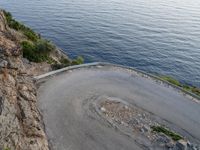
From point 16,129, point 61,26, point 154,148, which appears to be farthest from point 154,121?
point 61,26

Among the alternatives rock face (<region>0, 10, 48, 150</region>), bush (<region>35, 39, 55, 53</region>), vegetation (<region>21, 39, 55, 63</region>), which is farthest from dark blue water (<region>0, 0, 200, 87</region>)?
rock face (<region>0, 10, 48, 150</region>)

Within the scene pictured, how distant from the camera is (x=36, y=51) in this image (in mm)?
46938

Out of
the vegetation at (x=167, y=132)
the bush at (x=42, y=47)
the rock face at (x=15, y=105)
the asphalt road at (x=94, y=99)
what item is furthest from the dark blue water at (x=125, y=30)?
the rock face at (x=15, y=105)

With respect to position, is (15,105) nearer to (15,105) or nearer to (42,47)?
(15,105)

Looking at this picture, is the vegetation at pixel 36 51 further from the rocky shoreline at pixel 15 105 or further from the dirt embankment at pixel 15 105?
the dirt embankment at pixel 15 105

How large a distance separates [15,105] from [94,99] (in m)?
13.7

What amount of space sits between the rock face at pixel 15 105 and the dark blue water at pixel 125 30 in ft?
130

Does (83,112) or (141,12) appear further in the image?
(141,12)

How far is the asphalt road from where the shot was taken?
96.7 ft

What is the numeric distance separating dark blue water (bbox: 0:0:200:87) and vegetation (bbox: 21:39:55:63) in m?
19.9

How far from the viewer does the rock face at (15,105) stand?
22016mm

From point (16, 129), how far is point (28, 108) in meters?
3.73

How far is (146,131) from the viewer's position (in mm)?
31812

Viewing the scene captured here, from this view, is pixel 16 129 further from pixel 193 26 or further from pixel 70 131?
→ pixel 193 26
